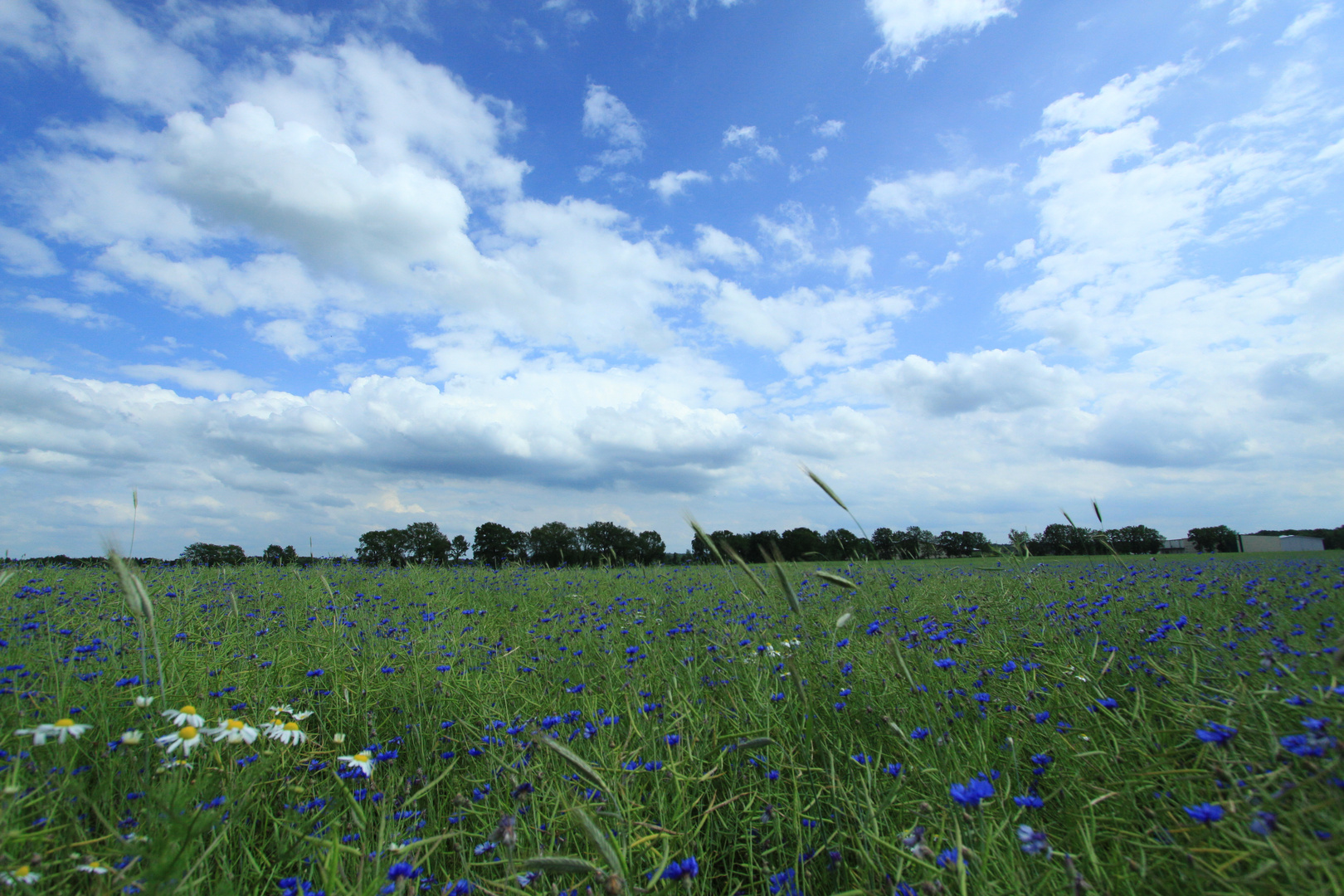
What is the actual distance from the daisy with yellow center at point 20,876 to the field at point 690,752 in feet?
0.06

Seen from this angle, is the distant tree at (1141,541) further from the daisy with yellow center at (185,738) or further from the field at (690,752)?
the daisy with yellow center at (185,738)

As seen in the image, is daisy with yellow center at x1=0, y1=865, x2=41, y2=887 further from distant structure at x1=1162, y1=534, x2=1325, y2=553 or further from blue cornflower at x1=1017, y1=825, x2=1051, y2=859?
distant structure at x1=1162, y1=534, x2=1325, y2=553

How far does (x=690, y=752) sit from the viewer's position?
2498 millimetres

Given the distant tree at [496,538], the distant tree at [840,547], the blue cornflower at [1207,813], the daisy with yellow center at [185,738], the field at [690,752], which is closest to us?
the blue cornflower at [1207,813]

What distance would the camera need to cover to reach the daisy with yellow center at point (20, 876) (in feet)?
4.96

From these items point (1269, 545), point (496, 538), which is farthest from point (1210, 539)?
point (496, 538)

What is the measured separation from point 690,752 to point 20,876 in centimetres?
214

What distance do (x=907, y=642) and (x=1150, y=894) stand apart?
257 cm

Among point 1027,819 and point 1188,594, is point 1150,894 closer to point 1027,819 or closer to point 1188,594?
point 1027,819

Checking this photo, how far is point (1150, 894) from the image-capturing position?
65.2 inches

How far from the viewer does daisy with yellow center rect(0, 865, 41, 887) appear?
151 centimetres

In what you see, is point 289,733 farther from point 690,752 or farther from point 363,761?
point 690,752

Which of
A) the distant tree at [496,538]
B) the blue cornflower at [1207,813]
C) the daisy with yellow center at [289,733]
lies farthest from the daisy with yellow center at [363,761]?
the distant tree at [496,538]

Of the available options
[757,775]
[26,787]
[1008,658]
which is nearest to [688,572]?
[1008,658]
